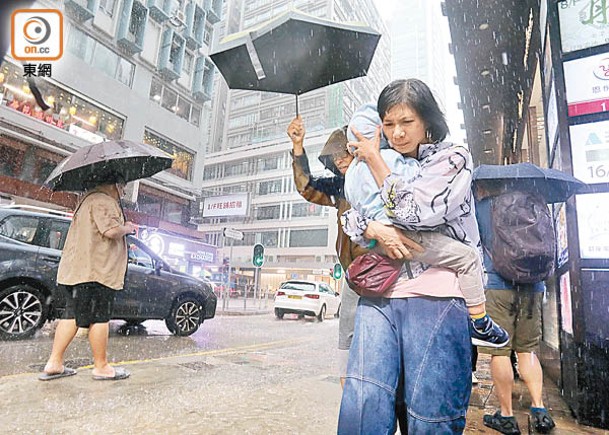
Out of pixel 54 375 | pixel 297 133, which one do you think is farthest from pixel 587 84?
pixel 54 375

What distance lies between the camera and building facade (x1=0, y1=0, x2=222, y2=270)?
633 inches

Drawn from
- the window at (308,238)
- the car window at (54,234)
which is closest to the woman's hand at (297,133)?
the car window at (54,234)

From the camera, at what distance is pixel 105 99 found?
19.4m

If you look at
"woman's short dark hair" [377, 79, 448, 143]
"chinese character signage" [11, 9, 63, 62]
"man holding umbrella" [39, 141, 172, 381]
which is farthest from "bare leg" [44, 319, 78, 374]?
"woman's short dark hair" [377, 79, 448, 143]

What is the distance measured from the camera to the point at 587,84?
317 centimetres

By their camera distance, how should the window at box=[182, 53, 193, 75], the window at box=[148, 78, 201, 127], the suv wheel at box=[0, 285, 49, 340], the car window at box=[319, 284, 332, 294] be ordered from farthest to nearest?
1. the window at box=[182, 53, 193, 75]
2. the window at box=[148, 78, 201, 127]
3. the car window at box=[319, 284, 332, 294]
4. the suv wheel at box=[0, 285, 49, 340]

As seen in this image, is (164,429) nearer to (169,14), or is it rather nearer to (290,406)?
(290,406)

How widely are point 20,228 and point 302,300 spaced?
32.0 ft

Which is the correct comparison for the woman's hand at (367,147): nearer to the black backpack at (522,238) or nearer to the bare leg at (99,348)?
the black backpack at (522,238)

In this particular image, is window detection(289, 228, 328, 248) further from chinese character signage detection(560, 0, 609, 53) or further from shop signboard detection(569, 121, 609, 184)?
shop signboard detection(569, 121, 609, 184)

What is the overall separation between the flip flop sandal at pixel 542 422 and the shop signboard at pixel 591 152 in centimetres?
169

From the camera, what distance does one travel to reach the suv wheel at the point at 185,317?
21.9ft

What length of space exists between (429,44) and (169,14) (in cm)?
12395

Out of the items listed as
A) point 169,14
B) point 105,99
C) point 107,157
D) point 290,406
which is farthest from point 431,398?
point 169,14
